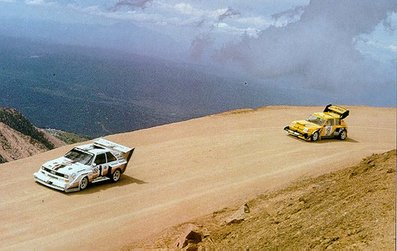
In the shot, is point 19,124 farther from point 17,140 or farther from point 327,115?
point 327,115

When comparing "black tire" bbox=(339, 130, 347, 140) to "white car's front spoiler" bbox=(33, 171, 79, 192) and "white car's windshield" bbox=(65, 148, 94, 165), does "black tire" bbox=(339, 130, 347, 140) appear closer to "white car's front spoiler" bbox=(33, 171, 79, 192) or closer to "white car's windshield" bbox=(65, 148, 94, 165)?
"white car's windshield" bbox=(65, 148, 94, 165)

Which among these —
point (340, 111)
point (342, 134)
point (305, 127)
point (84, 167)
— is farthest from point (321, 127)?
point (84, 167)

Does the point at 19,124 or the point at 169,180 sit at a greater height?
the point at 169,180

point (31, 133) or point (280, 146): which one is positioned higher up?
point (280, 146)

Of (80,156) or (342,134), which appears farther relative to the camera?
(342,134)

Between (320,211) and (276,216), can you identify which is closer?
(320,211)

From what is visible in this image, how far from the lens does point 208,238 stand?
44.5 ft

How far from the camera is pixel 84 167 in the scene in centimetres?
1836

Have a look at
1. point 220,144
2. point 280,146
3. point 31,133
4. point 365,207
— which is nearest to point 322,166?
point 280,146

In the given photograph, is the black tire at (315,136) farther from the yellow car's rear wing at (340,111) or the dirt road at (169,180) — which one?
the yellow car's rear wing at (340,111)

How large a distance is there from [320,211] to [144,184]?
31.2ft

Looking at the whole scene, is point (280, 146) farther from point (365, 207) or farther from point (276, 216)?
point (365, 207)

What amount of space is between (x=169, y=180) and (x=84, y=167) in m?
3.69

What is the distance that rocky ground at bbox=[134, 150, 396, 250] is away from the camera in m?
9.58
